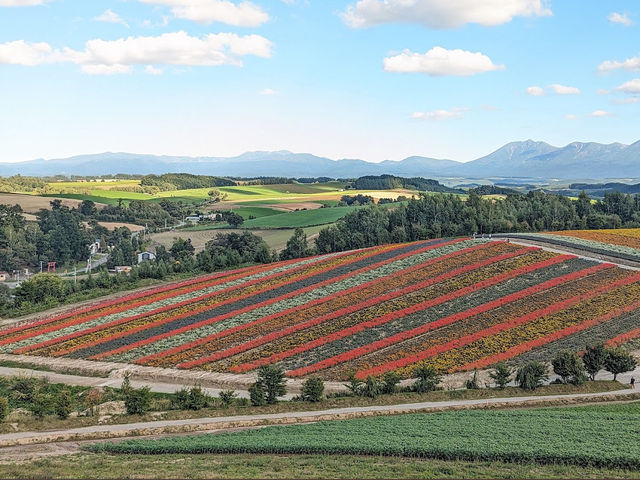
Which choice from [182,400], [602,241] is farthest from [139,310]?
[602,241]

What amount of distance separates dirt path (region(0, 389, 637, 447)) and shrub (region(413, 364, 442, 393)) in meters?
1.74

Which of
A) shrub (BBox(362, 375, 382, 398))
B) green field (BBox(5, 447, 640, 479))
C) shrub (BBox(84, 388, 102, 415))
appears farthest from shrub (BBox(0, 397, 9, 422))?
shrub (BBox(362, 375, 382, 398))

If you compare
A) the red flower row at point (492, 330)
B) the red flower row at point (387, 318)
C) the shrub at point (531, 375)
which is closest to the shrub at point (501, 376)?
the shrub at point (531, 375)

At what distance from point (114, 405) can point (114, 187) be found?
172789 millimetres

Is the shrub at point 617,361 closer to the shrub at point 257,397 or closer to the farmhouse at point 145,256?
the shrub at point 257,397

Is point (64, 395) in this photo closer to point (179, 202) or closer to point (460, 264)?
point (460, 264)

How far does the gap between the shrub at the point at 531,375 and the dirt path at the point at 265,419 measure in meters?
1.06

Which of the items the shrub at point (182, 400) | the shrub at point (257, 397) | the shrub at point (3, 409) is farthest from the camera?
the shrub at point (257, 397)

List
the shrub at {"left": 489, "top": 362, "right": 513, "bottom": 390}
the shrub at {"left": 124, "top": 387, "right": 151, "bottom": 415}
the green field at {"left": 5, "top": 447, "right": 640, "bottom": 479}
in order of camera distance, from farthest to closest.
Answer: the shrub at {"left": 489, "top": 362, "right": 513, "bottom": 390} → the shrub at {"left": 124, "top": 387, "right": 151, "bottom": 415} → the green field at {"left": 5, "top": 447, "right": 640, "bottom": 479}

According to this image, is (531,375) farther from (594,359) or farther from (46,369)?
(46,369)

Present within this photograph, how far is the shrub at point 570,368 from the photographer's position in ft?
115

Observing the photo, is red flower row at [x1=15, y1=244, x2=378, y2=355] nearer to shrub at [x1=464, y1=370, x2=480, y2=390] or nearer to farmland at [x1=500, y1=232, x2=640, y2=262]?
farmland at [x1=500, y1=232, x2=640, y2=262]

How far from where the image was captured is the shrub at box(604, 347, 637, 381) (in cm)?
3581

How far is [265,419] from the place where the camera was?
30406mm
